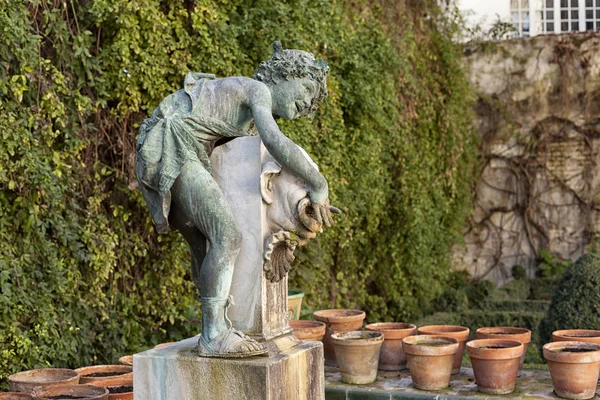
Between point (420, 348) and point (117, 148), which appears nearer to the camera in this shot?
point (420, 348)

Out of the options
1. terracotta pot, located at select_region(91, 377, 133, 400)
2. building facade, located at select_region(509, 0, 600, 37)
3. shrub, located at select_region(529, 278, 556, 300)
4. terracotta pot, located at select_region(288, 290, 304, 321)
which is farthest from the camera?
building facade, located at select_region(509, 0, 600, 37)

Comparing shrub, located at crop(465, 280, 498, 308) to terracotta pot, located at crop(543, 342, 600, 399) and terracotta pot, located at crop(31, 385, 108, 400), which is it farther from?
terracotta pot, located at crop(31, 385, 108, 400)

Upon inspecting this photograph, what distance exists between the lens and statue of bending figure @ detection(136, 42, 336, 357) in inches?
109

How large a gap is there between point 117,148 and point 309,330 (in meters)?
1.84

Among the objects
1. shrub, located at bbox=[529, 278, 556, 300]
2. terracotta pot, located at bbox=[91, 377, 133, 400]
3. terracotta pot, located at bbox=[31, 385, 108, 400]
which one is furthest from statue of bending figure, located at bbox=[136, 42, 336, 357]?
shrub, located at bbox=[529, 278, 556, 300]

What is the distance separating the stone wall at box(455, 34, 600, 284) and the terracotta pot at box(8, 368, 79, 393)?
7905 mm

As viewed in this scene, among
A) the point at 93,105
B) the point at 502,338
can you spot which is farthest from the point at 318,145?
the point at 502,338

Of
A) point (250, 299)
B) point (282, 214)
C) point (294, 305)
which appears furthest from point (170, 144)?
point (294, 305)

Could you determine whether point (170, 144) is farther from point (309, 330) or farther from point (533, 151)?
point (533, 151)

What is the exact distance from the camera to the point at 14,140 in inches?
179

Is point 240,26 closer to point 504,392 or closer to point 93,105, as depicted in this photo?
point 93,105

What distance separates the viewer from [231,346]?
271cm

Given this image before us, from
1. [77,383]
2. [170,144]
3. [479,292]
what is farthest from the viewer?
[479,292]

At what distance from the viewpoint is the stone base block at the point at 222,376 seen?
8.75 ft
